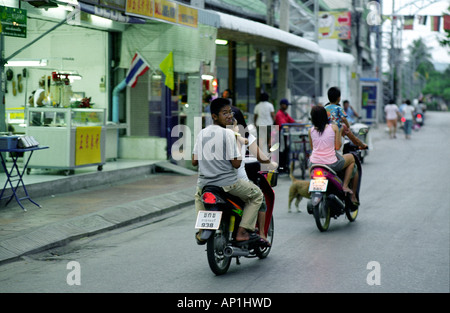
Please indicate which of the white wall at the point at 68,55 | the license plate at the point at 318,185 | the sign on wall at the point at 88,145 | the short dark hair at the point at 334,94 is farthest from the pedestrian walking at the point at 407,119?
the license plate at the point at 318,185

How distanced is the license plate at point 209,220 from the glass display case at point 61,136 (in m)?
6.83

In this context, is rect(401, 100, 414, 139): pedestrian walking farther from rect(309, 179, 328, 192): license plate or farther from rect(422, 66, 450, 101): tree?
rect(422, 66, 450, 101): tree

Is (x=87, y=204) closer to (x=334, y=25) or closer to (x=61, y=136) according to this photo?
(x=61, y=136)

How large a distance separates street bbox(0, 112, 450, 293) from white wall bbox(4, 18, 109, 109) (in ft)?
16.5

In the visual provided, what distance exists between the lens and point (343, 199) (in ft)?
33.3

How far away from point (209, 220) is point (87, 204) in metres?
5.18

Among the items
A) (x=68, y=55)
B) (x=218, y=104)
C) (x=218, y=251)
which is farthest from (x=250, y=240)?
(x=68, y=55)

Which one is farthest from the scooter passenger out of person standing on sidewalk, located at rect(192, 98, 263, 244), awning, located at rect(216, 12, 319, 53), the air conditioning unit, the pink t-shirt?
awning, located at rect(216, 12, 319, 53)

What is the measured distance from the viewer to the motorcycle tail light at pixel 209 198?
6930mm

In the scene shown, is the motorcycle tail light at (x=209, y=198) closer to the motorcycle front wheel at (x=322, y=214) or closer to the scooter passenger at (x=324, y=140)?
the motorcycle front wheel at (x=322, y=214)

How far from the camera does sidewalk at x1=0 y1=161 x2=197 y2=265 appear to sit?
9053 mm

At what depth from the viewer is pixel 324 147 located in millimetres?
9938

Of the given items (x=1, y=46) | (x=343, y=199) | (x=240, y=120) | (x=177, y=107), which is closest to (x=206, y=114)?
(x=177, y=107)

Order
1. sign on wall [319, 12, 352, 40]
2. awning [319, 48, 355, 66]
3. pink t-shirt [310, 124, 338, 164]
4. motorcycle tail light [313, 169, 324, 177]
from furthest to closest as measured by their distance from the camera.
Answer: sign on wall [319, 12, 352, 40] < awning [319, 48, 355, 66] < pink t-shirt [310, 124, 338, 164] < motorcycle tail light [313, 169, 324, 177]
